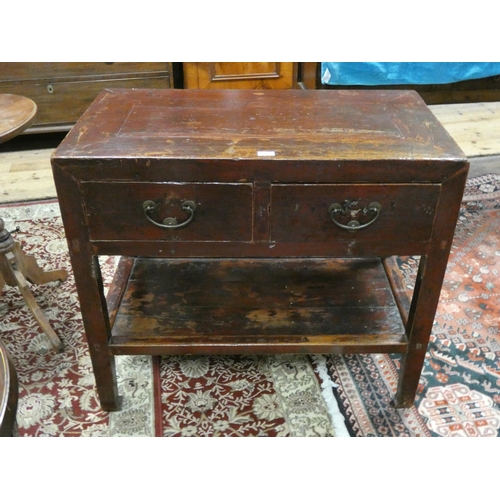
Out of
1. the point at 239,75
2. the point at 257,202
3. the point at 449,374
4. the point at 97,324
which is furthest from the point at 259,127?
the point at 239,75

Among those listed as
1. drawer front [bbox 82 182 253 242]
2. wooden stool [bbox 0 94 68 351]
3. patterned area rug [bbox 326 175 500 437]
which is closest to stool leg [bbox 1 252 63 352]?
wooden stool [bbox 0 94 68 351]

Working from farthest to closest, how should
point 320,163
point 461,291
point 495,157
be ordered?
1. point 495,157
2. point 461,291
3. point 320,163

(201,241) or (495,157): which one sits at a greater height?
(201,241)

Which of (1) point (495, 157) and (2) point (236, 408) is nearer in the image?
(2) point (236, 408)

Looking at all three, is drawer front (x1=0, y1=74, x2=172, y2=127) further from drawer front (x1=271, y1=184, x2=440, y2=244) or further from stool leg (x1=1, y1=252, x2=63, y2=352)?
drawer front (x1=271, y1=184, x2=440, y2=244)

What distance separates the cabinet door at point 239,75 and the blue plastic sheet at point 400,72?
10.7 inches

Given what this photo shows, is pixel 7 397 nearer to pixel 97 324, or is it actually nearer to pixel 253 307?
pixel 97 324

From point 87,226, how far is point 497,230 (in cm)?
176

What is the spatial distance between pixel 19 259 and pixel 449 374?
1.39 metres

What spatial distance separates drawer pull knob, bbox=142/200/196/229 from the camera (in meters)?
1.13

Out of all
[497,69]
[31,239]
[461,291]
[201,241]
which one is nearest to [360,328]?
[201,241]

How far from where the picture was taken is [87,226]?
1.16 meters

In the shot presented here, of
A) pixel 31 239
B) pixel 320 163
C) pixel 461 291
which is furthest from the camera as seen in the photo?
pixel 31 239

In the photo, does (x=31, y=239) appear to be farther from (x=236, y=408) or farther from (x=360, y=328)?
(x=360, y=328)
